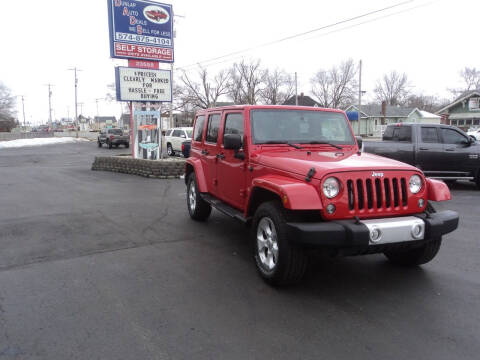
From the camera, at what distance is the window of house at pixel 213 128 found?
5.99 meters

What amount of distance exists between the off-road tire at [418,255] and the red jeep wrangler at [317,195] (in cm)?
1

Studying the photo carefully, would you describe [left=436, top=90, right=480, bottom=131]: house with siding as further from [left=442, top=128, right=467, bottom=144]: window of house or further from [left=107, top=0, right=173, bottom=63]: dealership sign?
[left=107, top=0, right=173, bottom=63]: dealership sign

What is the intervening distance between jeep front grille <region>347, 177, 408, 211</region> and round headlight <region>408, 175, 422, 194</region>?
118 millimetres

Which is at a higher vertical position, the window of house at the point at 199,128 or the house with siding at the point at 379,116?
the house with siding at the point at 379,116

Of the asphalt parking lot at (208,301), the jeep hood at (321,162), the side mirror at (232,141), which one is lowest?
the asphalt parking lot at (208,301)

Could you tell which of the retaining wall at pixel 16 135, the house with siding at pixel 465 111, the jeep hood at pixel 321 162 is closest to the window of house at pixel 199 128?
the jeep hood at pixel 321 162

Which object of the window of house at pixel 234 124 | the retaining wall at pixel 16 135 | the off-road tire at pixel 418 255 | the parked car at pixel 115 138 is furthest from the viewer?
the retaining wall at pixel 16 135

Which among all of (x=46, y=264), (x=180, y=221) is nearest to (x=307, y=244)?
(x=46, y=264)

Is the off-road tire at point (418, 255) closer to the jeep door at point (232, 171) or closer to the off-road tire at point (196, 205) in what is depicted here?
the jeep door at point (232, 171)

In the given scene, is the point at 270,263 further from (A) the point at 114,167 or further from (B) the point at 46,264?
(A) the point at 114,167

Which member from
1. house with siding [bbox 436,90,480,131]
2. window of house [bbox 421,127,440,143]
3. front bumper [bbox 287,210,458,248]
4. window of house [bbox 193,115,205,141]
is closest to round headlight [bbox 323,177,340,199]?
front bumper [bbox 287,210,458,248]

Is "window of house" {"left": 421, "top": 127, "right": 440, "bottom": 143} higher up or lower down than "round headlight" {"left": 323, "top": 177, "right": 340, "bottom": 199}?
higher up

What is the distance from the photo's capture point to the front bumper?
3.40m

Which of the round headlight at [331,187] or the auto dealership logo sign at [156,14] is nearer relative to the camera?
the round headlight at [331,187]
